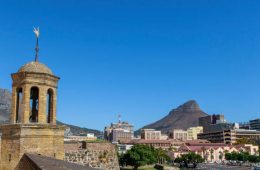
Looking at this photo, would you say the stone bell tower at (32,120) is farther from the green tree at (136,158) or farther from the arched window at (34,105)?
the green tree at (136,158)

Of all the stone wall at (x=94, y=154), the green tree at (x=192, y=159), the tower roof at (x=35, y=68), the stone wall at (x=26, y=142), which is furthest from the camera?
the green tree at (x=192, y=159)

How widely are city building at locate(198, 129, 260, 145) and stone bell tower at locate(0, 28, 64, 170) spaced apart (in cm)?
14167

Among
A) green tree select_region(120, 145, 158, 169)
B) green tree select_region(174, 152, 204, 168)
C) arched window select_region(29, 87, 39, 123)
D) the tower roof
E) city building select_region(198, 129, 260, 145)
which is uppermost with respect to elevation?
the tower roof

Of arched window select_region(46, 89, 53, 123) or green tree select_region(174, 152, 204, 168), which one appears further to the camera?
green tree select_region(174, 152, 204, 168)

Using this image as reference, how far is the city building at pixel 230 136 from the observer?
153 meters

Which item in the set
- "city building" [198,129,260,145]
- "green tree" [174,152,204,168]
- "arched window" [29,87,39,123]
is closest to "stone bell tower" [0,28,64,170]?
"arched window" [29,87,39,123]

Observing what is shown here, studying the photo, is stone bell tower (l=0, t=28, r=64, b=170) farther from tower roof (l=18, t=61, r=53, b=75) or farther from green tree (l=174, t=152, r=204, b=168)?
green tree (l=174, t=152, r=204, b=168)

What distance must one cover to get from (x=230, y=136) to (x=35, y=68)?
147154 mm

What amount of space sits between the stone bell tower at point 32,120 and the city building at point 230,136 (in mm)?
141670

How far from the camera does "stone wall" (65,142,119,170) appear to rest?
18.7m

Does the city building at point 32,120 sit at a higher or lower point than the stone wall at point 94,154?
higher

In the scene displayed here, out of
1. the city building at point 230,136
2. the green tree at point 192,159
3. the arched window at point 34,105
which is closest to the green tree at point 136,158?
the green tree at point 192,159

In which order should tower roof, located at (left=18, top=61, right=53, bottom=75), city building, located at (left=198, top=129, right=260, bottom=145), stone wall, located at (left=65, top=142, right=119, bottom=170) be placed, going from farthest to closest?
city building, located at (left=198, top=129, right=260, bottom=145) < stone wall, located at (left=65, top=142, right=119, bottom=170) < tower roof, located at (left=18, top=61, right=53, bottom=75)

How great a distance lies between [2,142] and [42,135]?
174 centimetres
